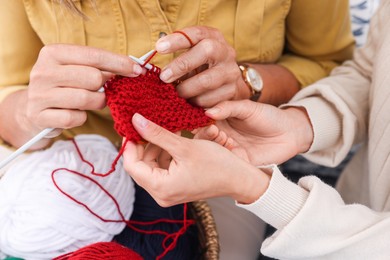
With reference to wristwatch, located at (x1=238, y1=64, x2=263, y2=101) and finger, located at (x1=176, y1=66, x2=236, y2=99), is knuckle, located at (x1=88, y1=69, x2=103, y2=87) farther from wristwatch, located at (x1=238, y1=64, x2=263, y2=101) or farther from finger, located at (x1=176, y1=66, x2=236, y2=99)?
wristwatch, located at (x1=238, y1=64, x2=263, y2=101)

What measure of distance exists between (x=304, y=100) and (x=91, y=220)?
0.47 metres

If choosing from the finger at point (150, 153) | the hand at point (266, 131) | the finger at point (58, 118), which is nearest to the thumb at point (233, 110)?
the hand at point (266, 131)

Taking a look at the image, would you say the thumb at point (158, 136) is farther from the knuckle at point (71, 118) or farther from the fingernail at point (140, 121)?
the knuckle at point (71, 118)

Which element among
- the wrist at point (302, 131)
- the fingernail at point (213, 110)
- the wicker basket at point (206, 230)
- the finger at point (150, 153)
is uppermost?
the fingernail at point (213, 110)

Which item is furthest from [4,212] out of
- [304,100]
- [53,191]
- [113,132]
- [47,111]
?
[304,100]

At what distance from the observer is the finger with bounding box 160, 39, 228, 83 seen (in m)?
0.67

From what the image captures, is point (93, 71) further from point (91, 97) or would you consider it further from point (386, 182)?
point (386, 182)

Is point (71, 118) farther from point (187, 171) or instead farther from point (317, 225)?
point (317, 225)

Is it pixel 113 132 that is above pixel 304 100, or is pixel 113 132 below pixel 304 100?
below

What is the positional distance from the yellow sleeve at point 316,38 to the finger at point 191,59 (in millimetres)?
334

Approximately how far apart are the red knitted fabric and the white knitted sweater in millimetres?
159

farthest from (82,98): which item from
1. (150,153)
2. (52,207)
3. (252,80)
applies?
(252,80)

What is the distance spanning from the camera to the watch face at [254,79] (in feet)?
2.79

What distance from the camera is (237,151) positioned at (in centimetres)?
78
